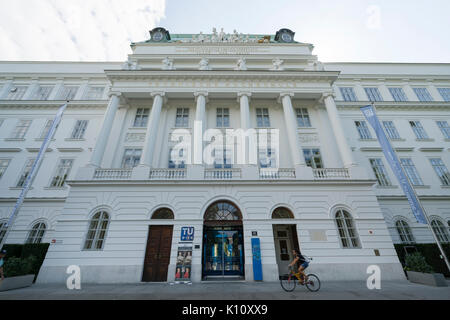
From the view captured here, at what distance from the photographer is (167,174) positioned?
12.8 meters

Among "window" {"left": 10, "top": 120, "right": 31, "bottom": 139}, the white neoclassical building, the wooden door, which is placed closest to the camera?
the wooden door

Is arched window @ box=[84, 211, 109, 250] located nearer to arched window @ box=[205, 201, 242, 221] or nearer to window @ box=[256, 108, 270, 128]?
arched window @ box=[205, 201, 242, 221]

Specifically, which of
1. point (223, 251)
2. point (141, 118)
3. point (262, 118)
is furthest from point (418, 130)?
point (141, 118)

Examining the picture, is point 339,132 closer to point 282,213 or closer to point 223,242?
point 282,213

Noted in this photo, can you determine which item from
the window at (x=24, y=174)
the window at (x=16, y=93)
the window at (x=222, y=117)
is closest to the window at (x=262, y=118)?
the window at (x=222, y=117)

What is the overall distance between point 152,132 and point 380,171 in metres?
19.8

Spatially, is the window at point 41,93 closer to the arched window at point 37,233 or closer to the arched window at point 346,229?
the arched window at point 37,233

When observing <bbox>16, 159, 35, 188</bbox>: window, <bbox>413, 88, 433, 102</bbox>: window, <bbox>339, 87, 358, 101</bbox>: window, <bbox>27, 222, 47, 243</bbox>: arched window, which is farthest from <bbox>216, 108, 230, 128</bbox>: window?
<bbox>413, 88, 433, 102</bbox>: window

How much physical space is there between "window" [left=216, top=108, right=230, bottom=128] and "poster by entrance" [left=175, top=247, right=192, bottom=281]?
34.0 feet

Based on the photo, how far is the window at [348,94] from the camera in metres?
19.5

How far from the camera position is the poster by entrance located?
988cm

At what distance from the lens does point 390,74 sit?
20.7 meters

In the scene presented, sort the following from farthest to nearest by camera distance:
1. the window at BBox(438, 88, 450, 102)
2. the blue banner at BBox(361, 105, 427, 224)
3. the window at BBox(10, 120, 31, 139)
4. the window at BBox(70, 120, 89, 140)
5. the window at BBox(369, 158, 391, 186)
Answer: the window at BBox(438, 88, 450, 102) < the window at BBox(10, 120, 31, 139) < the window at BBox(70, 120, 89, 140) < the window at BBox(369, 158, 391, 186) < the blue banner at BBox(361, 105, 427, 224)

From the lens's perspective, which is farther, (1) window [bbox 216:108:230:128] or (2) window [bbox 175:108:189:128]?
(1) window [bbox 216:108:230:128]
